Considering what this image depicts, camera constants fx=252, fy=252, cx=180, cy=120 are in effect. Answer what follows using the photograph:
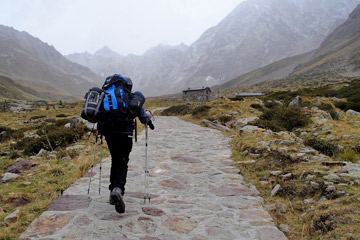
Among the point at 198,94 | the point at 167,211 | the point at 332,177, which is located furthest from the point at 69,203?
the point at 198,94

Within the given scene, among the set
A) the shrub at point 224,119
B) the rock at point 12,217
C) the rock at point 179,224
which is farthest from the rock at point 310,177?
the shrub at point 224,119

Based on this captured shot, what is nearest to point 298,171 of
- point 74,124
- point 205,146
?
point 205,146

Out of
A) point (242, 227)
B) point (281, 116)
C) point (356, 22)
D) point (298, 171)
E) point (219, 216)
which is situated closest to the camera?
point (242, 227)

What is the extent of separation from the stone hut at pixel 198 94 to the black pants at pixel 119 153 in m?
41.1

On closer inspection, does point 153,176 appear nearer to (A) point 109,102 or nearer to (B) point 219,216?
(B) point 219,216

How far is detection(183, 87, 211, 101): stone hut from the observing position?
4494cm

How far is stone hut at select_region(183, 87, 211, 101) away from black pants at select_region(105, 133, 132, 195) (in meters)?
41.1

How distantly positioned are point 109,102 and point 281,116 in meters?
10.9

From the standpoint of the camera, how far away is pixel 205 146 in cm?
997

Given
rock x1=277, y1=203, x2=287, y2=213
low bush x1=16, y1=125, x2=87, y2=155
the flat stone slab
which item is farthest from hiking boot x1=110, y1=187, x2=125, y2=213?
low bush x1=16, y1=125, x2=87, y2=155

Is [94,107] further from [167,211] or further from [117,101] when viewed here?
[167,211]

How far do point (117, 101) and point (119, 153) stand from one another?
88cm

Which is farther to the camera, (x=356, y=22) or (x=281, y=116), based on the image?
(x=356, y=22)

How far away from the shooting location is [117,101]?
379cm
